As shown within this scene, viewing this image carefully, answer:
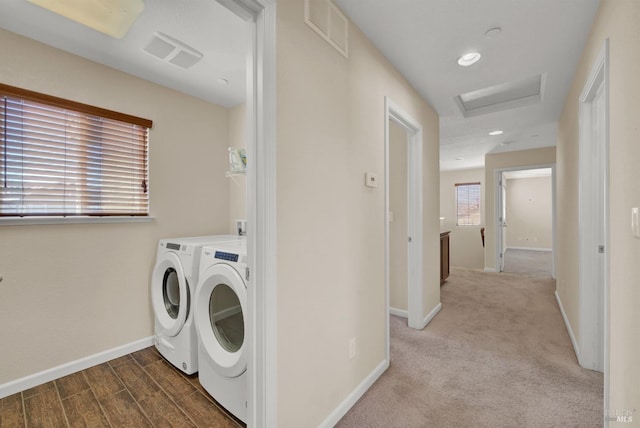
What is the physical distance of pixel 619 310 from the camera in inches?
46.9

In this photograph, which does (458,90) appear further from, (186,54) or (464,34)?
(186,54)

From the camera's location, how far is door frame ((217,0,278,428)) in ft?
3.74

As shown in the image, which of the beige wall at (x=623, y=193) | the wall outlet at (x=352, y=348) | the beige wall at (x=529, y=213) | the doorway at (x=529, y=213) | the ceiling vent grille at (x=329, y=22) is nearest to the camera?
the beige wall at (x=623, y=193)

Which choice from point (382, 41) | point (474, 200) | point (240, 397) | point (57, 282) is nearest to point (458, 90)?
point (382, 41)

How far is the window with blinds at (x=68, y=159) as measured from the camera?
178cm

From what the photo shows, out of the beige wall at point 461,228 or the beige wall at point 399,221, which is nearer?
the beige wall at point 399,221

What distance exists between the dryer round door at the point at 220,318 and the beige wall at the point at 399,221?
80.2 inches

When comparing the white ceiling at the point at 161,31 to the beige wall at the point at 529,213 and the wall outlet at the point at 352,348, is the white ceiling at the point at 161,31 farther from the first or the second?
the beige wall at the point at 529,213

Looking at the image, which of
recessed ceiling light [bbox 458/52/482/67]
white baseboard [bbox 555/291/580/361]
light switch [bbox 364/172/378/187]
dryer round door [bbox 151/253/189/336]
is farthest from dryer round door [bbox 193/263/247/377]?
white baseboard [bbox 555/291/580/361]

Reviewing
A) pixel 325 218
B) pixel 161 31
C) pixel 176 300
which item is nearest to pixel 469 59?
pixel 325 218

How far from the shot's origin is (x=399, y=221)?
3.11 meters

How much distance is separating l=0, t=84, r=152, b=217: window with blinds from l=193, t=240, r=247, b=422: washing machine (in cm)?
115

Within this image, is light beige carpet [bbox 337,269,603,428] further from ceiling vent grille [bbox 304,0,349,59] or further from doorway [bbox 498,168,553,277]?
doorway [bbox 498,168,553,277]

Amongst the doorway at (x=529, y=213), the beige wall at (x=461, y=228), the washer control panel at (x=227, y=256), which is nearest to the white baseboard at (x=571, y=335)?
the washer control panel at (x=227, y=256)
